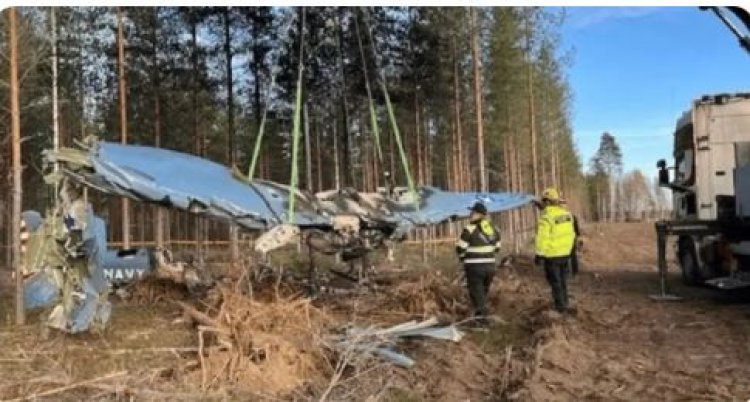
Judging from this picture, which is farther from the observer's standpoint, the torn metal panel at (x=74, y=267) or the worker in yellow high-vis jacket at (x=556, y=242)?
the worker in yellow high-vis jacket at (x=556, y=242)

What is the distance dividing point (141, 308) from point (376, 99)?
673 inches

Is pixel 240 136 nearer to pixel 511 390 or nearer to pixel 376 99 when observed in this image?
pixel 376 99

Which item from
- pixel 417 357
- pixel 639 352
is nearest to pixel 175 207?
pixel 417 357

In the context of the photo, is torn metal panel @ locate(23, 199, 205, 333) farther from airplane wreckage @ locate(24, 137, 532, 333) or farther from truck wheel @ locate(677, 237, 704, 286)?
truck wheel @ locate(677, 237, 704, 286)

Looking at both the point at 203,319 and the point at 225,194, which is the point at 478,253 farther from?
the point at 203,319

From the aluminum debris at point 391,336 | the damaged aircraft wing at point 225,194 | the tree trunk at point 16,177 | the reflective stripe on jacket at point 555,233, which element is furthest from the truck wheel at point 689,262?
the tree trunk at point 16,177

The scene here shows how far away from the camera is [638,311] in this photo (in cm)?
1170

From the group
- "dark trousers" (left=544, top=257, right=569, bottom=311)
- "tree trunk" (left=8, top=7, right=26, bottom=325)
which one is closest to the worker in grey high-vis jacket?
"dark trousers" (left=544, top=257, right=569, bottom=311)

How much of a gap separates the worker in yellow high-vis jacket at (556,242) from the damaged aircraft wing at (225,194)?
4.22ft

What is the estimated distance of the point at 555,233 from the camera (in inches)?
439

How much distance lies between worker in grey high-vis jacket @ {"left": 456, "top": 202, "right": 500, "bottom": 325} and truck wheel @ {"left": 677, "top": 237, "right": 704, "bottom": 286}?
531 cm

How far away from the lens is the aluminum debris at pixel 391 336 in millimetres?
8453

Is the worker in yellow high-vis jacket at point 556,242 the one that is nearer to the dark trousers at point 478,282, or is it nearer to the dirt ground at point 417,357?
the dirt ground at point 417,357

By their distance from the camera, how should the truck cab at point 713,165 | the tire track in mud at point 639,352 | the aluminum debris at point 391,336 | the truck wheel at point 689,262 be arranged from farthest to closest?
the truck wheel at point 689,262, the truck cab at point 713,165, the aluminum debris at point 391,336, the tire track in mud at point 639,352
